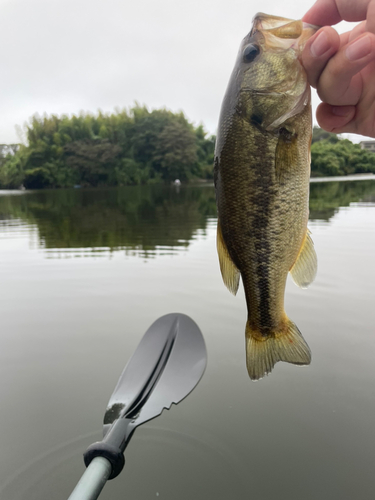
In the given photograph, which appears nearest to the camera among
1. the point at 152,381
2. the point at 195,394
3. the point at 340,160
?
the point at 152,381

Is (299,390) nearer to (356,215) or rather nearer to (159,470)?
(159,470)

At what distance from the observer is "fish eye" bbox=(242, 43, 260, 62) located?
4.44ft

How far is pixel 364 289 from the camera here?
4988mm

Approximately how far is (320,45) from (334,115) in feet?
1.64

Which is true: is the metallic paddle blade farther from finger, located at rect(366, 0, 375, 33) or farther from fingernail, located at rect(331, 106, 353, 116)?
finger, located at rect(366, 0, 375, 33)

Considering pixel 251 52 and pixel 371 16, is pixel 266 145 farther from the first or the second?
Answer: pixel 371 16

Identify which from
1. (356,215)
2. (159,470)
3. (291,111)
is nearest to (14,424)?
(159,470)

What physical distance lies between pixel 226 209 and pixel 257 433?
6.09ft

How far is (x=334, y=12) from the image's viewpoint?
1.51 meters

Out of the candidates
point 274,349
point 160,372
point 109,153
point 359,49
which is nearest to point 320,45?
point 359,49

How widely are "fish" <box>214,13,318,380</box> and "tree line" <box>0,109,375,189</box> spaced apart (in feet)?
158

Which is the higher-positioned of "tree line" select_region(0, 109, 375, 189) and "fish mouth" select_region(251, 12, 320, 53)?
"tree line" select_region(0, 109, 375, 189)

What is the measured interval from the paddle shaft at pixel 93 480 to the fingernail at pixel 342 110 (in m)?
1.80

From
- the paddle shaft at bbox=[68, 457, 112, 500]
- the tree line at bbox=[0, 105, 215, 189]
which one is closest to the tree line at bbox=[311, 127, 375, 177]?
the tree line at bbox=[0, 105, 215, 189]
